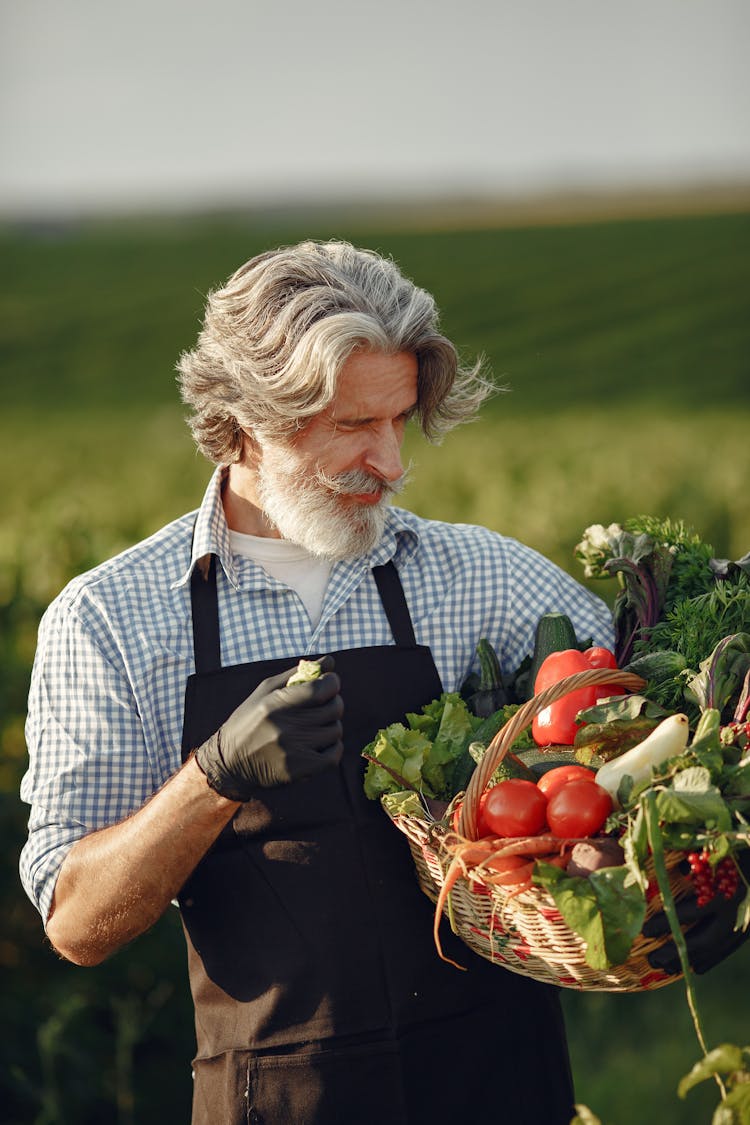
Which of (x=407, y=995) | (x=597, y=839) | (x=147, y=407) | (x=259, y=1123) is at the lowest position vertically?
(x=259, y=1123)

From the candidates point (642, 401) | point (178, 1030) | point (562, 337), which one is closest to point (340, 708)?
point (178, 1030)

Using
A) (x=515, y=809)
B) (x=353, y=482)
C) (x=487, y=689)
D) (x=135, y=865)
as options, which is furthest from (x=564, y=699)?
(x=135, y=865)

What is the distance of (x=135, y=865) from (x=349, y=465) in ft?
3.44

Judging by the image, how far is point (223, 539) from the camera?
9.59 feet

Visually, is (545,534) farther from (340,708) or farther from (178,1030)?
(340,708)

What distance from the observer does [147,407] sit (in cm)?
3116

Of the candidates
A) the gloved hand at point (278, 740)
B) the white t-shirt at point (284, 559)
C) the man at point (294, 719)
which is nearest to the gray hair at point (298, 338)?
the man at point (294, 719)

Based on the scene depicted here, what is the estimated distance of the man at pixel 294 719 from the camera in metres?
2.56

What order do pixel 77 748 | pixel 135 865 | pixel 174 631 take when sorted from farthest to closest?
pixel 174 631 → pixel 77 748 → pixel 135 865

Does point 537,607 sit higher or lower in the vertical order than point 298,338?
lower

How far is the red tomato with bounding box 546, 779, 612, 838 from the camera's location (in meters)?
2.15

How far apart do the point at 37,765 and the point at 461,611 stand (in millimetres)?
1075

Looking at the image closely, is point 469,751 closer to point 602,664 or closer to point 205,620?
point 602,664

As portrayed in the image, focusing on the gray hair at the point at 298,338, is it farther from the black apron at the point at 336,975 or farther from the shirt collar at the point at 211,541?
the black apron at the point at 336,975
